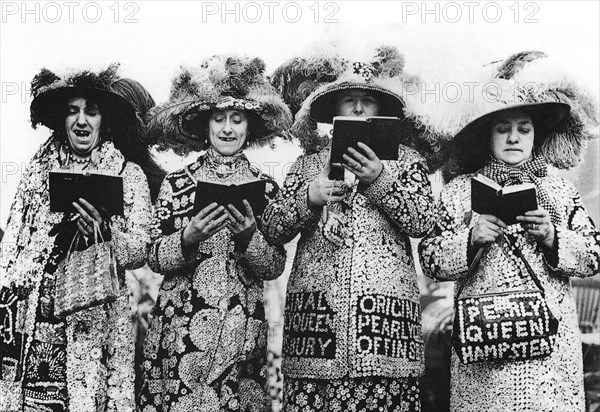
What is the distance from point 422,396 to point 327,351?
1.10 meters

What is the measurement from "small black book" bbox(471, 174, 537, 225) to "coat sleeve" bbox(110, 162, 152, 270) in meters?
1.55

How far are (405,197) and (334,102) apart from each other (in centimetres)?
72

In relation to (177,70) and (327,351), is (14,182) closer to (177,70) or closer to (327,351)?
(177,70)

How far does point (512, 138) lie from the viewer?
14.0 feet

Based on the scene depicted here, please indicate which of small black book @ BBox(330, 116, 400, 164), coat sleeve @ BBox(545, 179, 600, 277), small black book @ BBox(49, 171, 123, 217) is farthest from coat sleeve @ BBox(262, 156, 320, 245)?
coat sleeve @ BBox(545, 179, 600, 277)

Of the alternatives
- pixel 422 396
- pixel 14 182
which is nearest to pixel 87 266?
pixel 14 182

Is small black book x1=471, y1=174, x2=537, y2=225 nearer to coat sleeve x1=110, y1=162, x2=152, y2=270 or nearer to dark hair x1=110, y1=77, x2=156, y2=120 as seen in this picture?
coat sleeve x1=110, y1=162, x2=152, y2=270

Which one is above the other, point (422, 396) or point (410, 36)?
point (410, 36)

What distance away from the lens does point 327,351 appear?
3.94 meters

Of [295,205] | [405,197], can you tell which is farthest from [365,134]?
[295,205]

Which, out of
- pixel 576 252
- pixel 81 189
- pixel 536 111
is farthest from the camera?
pixel 536 111

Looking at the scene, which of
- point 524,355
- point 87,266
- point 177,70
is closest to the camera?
point 524,355

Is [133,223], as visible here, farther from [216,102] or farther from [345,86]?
[345,86]

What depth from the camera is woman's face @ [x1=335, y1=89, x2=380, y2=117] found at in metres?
4.27
